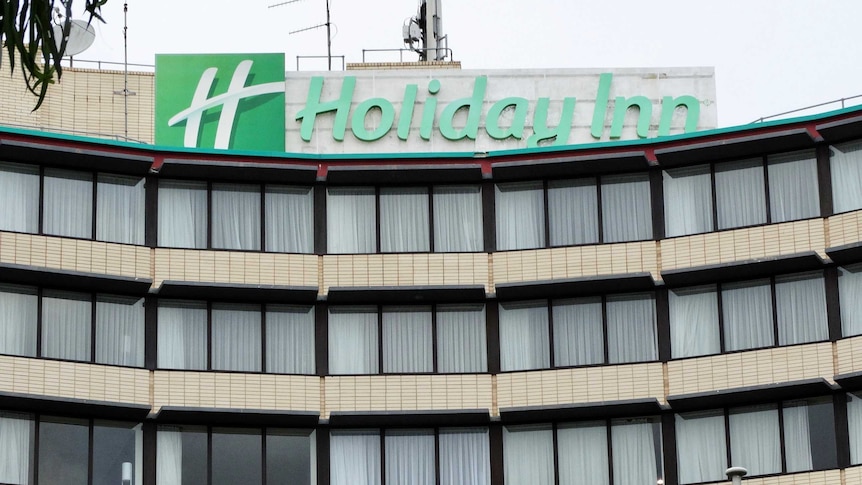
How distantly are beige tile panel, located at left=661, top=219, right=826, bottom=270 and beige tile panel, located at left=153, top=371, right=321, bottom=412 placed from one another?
12.7 m

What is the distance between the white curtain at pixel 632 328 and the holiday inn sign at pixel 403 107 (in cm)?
882

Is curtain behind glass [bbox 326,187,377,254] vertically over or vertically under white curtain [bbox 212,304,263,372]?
over

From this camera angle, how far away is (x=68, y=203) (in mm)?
54656

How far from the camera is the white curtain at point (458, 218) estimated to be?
187 ft

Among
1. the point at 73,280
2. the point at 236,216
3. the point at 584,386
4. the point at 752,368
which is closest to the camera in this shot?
the point at 73,280

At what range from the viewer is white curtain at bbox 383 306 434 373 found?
56.0m

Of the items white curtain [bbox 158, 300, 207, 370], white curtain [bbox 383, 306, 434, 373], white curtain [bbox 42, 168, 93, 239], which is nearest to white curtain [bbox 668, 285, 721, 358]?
white curtain [bbox 383, 306, 434, 373]

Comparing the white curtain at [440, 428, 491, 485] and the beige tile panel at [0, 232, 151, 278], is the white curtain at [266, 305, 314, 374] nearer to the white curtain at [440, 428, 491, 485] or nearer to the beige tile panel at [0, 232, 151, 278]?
the beige tile panel at [0, 232, 151, 278]

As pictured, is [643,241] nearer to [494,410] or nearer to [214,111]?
[494,410]

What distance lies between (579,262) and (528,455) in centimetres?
661

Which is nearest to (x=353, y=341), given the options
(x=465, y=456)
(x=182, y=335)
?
(x=465, y=456)

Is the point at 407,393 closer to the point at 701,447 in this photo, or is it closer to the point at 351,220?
the point at 351,220

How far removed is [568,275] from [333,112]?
12614 mm

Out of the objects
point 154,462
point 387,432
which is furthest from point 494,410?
point 154,462
